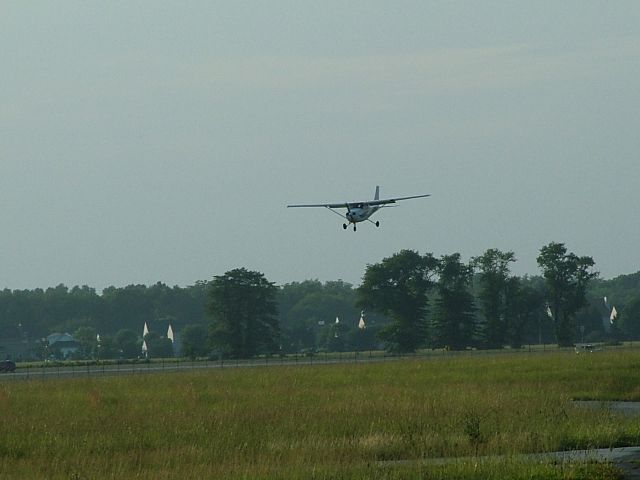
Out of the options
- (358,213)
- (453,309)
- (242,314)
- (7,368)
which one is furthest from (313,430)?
(453,309)

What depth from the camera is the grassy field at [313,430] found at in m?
29.2

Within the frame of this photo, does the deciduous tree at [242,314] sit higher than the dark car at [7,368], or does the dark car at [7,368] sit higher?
the deciduous tree at [242,314]

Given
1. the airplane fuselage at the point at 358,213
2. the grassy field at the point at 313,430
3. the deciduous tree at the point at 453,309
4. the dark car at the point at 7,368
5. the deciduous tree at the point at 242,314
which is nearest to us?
the grassy field at the point at 313,430

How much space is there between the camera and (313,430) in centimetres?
3878

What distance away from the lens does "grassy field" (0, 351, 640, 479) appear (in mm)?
29250

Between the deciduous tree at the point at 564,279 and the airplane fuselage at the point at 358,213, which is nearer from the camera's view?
the airplane fuselage at the point at 358,213

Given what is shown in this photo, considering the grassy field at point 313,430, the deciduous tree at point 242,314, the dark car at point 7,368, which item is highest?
the deciduous tree at point 242,314

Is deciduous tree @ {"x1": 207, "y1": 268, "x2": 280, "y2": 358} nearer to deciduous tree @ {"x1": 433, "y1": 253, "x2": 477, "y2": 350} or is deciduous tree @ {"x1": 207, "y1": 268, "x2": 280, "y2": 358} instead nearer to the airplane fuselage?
deciduous tree @ {"x1": 433, "y1": 253, "x2": 477, "y2": 350}

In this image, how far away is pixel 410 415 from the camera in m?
42.6

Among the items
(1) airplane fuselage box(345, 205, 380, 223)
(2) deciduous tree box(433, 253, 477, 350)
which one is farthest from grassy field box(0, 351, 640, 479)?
(2) deciduous tree box(433, 253, 477, 350)

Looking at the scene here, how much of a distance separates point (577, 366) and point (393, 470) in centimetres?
5284

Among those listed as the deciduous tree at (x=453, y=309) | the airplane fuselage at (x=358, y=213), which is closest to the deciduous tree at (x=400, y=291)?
the deciduous tree at (x=453, y=309)

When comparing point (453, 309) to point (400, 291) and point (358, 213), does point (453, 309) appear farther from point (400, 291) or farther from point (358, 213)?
point (358, 213)

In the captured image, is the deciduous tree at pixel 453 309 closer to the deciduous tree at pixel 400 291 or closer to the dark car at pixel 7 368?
the deciduous tree at pixel 400 291
